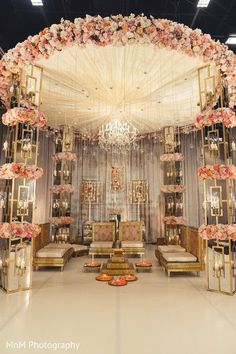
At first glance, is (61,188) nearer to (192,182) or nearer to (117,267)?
(117,267)

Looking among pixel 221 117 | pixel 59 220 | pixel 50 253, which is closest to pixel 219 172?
pixel 221 117

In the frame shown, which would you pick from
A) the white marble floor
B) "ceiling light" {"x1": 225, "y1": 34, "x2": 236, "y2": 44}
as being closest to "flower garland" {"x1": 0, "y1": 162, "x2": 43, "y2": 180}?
the white marble floor

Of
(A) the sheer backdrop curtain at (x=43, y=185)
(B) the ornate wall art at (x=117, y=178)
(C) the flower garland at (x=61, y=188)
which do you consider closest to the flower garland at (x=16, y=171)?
(C) the flower garland at (x=61, y=188)

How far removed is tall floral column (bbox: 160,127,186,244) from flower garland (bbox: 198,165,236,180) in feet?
13.3

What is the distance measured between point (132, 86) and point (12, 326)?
5.60m

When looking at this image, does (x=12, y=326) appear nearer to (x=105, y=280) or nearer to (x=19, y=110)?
(x=105, y=280)

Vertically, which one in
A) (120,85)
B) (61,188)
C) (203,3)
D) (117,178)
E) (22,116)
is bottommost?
(61,188)

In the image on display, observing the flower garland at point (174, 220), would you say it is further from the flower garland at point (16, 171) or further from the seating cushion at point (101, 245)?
the flower garland at point (16, 171)

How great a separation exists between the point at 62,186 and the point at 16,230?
13.6 feet

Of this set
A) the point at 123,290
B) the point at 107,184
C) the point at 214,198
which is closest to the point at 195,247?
the point at 214,198

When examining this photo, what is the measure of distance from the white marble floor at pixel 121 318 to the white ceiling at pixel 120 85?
4.45m

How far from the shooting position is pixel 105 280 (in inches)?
213

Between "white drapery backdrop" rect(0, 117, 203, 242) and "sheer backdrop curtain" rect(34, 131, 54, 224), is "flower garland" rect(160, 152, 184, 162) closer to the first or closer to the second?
"white drapery backdrop" rect(0, 117, 203, 242)

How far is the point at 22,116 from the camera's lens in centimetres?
475
